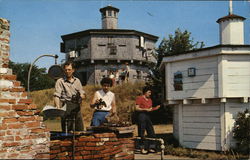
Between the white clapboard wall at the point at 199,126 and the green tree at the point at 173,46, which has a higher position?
the green tree at the point at 173,46

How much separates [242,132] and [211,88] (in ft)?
6.01

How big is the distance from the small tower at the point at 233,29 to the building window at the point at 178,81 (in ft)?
8.07

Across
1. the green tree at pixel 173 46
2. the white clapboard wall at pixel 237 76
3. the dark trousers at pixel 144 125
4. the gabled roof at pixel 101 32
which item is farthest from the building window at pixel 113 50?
the dark trousers at pixel 144 125

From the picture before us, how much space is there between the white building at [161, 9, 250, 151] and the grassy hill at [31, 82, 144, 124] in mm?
7715

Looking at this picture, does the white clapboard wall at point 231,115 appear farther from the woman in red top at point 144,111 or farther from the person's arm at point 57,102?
the person's arm at point 57,102

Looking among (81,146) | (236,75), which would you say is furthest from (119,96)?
(81,146)

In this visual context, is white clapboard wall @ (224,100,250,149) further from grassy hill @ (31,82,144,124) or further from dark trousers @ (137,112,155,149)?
grassy hill @ (31,82,144,124)

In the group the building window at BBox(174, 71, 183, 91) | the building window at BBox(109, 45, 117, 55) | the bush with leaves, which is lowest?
the bush with leaves

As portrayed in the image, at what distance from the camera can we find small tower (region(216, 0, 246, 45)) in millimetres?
11156

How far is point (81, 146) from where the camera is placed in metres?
5.00

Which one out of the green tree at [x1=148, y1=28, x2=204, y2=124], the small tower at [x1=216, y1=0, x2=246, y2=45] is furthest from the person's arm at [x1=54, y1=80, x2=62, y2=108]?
the green tree at [x1=148, y1=28, x2=204, y2=124]

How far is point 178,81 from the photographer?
10914mm

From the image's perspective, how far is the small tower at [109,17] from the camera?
107 ft

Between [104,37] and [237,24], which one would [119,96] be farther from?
[237,24]
